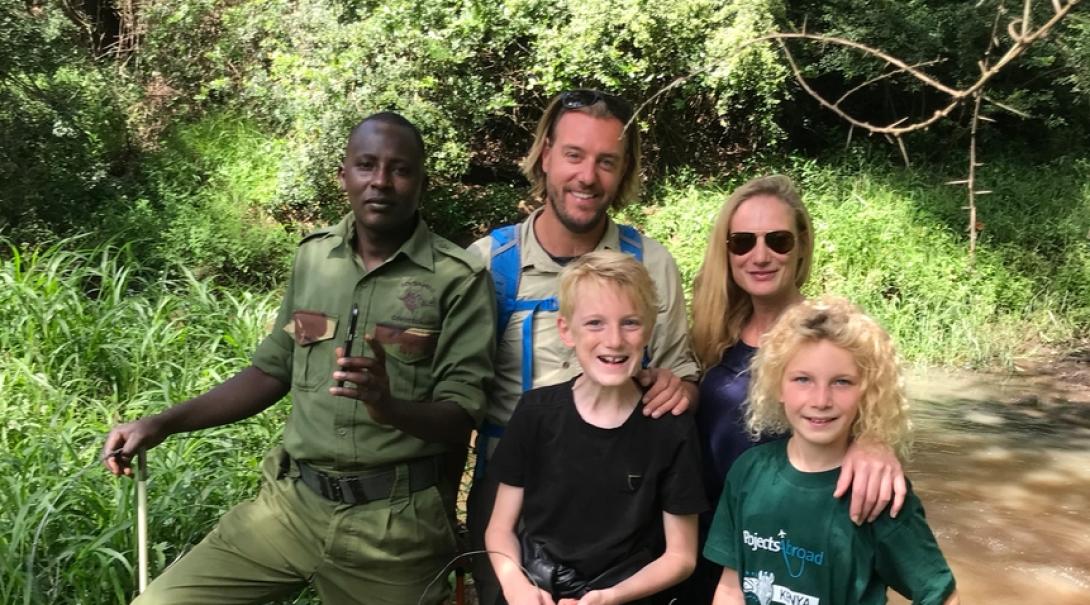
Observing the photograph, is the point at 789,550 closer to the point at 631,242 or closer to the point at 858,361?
the point at 858,361

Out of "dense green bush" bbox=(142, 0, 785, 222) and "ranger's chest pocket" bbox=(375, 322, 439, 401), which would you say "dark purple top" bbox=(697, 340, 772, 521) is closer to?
"ranger's chest pocket" bbox=(375, 322, 439, 401)

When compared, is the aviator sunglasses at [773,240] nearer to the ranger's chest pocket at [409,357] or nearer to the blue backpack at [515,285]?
the blue backpack at [515,285]

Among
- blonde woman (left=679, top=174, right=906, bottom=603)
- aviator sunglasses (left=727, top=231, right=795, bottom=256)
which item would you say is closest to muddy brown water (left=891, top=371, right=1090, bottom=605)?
blonde woman (left=679, top=174, right=906, bottom=603)

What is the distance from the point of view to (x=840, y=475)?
6.36 feet

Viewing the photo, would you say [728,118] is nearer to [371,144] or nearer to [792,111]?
[792,111]

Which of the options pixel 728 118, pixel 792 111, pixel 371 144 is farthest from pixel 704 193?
pixel 371 144

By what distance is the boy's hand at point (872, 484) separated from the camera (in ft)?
6.08

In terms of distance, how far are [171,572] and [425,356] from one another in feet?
2.84

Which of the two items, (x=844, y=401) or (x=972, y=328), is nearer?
(x=844, y=401)

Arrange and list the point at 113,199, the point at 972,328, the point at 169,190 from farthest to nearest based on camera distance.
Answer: the point at 169,190 → the point at 113,199 → the point at 972,328

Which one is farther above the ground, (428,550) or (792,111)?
(792,111)

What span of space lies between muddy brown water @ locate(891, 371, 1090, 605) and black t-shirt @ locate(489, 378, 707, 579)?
2855 mm

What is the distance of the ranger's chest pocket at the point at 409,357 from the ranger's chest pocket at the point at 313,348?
0.15m

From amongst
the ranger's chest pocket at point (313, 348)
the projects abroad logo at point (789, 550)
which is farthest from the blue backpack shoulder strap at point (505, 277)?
the projects abroad logo at point (789, 550)
